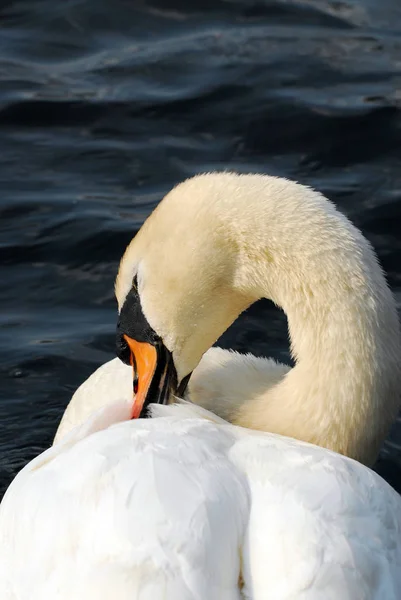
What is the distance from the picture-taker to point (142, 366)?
16.5 feet

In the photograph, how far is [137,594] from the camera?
3502mm

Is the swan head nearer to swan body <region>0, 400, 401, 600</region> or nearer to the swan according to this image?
the swan

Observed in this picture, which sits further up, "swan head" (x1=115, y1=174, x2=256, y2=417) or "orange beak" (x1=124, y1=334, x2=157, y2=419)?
"swan head" (x1=115, y1=174, x2=256, y2=417)

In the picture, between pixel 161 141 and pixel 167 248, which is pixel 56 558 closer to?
pixel 167 248

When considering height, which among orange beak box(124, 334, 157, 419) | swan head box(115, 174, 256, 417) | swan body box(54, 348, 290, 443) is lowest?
swan body box(54, 348, 290, 443)

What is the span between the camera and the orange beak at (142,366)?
497 centimetres

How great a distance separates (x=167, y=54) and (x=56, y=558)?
20.4 feet

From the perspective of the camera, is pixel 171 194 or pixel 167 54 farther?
pixel 167 54

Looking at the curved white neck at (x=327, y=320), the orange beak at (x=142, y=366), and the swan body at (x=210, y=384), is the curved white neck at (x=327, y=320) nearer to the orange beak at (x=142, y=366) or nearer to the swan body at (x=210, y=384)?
the swan body at (x=210, y=384)

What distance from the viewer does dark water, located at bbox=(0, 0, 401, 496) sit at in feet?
22.3

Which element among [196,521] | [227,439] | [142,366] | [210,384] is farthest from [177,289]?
[196,521]

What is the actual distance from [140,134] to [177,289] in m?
3.85

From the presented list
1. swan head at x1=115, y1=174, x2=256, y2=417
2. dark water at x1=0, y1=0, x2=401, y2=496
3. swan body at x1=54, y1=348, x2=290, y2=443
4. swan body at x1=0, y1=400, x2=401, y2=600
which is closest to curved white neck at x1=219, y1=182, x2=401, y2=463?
swan head at x1=115, y1=174, x2=256, y2=417

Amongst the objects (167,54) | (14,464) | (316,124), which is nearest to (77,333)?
(14,464)
